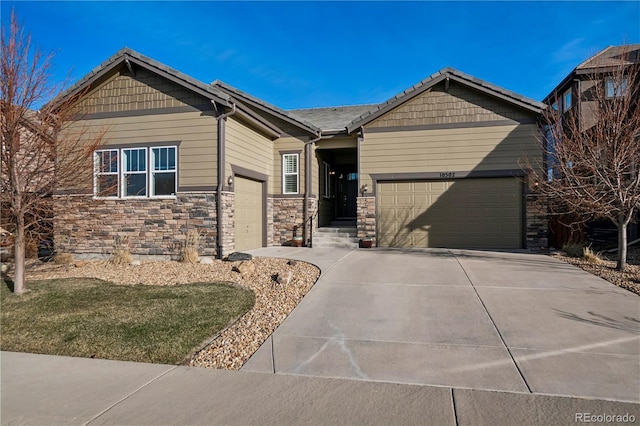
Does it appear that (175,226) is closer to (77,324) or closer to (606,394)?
(77,324)

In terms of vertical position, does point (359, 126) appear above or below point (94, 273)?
above

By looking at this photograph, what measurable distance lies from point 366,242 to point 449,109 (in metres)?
5.24

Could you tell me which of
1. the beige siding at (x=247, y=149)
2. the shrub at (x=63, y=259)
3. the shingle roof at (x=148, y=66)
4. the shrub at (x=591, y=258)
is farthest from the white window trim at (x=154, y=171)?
the shrub at (x=591, y=258)

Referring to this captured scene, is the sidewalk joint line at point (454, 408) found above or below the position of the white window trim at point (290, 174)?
below

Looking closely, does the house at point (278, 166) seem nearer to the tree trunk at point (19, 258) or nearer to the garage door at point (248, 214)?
the garage door at point (248, 214)

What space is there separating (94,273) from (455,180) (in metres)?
10.8

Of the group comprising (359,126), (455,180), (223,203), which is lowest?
(223,203)

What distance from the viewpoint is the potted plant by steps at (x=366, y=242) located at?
41.5 feet

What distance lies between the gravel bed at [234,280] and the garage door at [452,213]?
16.2 ft

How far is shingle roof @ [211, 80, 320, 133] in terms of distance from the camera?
44.0ft

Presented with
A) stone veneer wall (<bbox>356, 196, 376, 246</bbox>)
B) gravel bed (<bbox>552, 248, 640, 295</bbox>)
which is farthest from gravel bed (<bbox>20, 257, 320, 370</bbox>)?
gravel bed (<bbox>552, 248, 640, 295</bbox>)

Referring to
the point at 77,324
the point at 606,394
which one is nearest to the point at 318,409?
the point at 606,394

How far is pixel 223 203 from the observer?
10.5 meters

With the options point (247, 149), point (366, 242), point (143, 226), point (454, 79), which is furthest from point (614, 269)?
point (143, 226)
